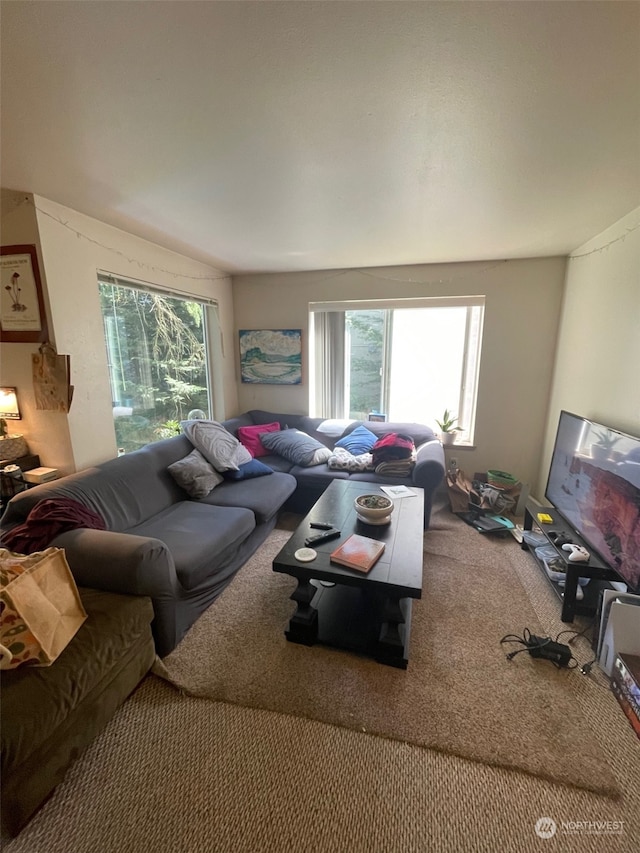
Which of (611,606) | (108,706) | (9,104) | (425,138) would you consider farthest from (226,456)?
(611,606)

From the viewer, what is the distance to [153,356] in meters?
3.06

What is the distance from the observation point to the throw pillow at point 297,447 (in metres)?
3.29

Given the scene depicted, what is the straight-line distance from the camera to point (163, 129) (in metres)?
1.34

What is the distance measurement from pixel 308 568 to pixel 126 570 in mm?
817

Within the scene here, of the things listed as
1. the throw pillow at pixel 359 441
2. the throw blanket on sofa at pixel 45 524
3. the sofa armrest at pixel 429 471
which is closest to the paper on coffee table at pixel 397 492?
the sofa armrest at pixel 429 471

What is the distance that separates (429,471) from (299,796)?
210cm

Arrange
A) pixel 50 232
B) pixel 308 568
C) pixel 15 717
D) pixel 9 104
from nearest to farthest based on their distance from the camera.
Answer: pixel 15 717 < pixel 9 104 < pixel 308 568 < pixel 50 232

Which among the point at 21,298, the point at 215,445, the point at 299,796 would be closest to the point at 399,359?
the point at 215,445

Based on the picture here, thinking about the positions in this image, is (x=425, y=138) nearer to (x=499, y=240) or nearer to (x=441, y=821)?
(x=499, y=240)

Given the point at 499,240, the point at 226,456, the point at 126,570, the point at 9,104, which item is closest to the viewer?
the point at 9,104

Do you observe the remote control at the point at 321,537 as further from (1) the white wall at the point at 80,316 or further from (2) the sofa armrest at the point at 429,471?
(1) the white wall at the point at 80,316

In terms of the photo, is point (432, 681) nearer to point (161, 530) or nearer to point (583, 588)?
point (583, 588)

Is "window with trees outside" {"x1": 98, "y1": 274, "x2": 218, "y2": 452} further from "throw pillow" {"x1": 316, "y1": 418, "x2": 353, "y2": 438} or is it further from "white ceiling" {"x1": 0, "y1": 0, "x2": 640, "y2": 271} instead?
"throw pillow" {"x1": 316, "y1": 418, "x2": 353, "y2": 438}

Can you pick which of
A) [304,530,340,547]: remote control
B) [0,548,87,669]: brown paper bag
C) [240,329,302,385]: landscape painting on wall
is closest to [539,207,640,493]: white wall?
[304,530,340,547]: remote control
